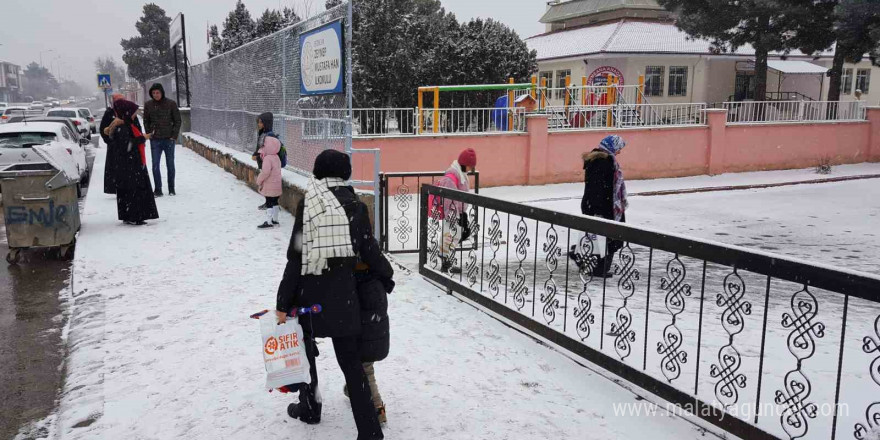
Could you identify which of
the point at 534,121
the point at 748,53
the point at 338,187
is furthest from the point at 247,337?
the point at 748,53

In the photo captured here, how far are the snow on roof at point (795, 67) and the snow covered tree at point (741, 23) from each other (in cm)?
594

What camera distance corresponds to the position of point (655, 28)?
3105 centimetres

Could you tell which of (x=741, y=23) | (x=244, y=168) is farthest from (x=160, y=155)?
(x=741, y=23)

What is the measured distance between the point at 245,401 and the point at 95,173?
14231 millimetres

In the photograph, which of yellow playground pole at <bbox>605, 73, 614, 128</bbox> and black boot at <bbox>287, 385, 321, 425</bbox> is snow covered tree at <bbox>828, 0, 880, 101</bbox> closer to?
yellow playground pole at <bbox>605, 73, 614, 128</bbox>

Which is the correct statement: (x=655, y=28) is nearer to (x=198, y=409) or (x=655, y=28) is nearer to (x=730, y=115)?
(x=730, y=115)

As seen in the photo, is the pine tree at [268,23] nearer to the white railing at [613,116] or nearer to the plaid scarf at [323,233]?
the white railing at [613,116]

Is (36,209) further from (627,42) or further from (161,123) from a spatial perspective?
(627,42)

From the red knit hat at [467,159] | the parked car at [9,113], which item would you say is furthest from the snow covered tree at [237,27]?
the red knit hat at [467,159]

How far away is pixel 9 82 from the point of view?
11994 cm

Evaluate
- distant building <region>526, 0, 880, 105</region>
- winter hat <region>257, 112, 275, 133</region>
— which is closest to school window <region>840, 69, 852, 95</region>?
distant building <region>526, 0, 880, 105</region>

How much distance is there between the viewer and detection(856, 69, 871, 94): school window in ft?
108

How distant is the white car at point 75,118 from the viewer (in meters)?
25.2

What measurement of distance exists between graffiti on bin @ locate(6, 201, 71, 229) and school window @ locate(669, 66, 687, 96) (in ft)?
86.7
